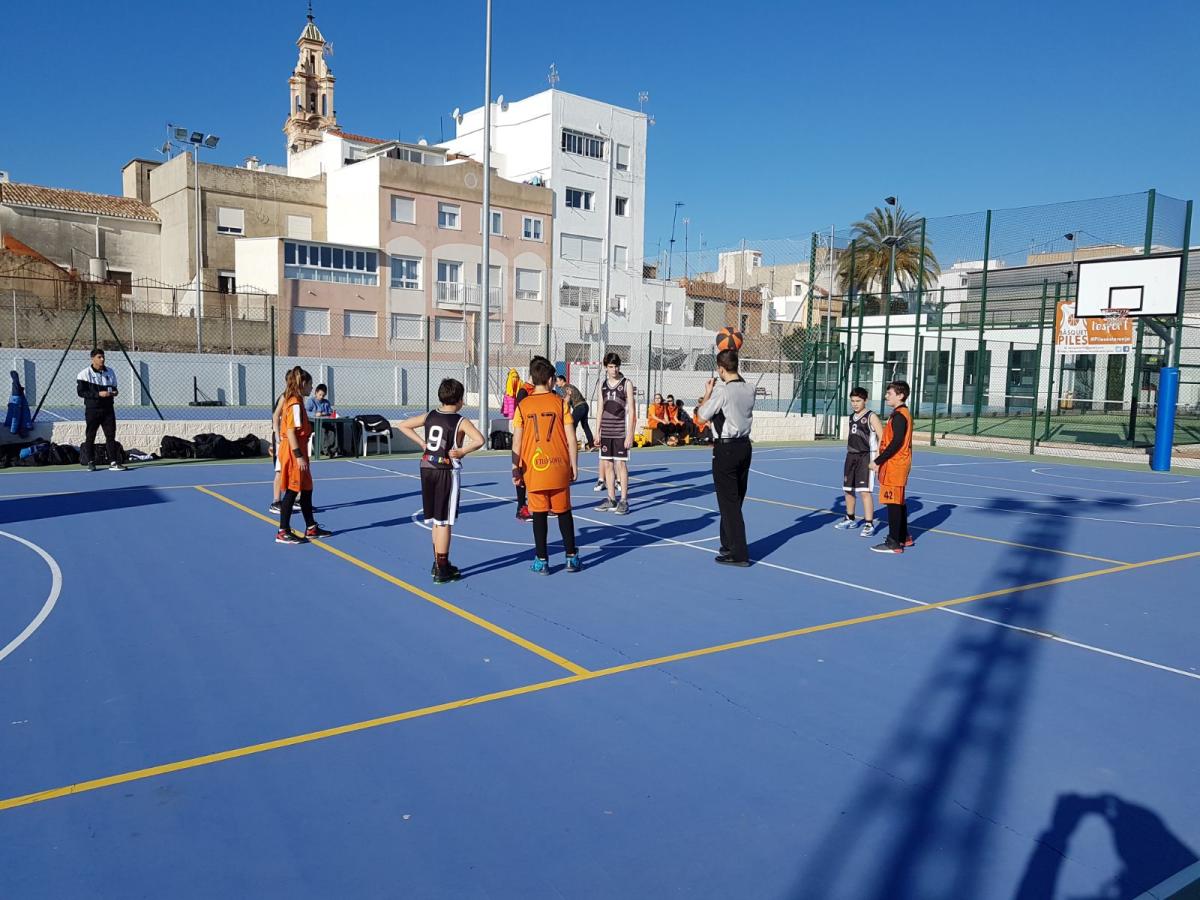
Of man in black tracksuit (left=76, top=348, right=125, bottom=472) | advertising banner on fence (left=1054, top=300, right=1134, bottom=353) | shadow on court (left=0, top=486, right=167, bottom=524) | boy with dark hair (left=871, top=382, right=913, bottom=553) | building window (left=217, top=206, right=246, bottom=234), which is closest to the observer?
boy with dark hair (left=871, top=382, right=913, bottom=553)

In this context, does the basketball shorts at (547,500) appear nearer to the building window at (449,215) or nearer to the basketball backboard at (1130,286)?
the basketball backboard at (1130,286)

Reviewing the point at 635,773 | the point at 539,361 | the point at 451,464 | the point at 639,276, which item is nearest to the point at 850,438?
the point at 539,361

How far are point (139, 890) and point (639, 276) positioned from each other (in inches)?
2122

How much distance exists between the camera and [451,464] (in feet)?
23.2

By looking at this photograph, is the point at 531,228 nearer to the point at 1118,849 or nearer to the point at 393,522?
the point at 393,522

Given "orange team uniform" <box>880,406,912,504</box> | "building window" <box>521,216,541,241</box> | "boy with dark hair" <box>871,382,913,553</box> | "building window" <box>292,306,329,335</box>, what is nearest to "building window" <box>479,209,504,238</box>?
"building window" <box>521,216,541,241</box>

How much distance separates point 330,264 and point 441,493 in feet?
126

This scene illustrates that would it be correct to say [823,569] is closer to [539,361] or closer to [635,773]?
[539,361]

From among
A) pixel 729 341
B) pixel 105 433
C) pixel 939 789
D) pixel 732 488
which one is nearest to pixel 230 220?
pixel 105 433

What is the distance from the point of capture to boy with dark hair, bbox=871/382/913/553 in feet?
29.1

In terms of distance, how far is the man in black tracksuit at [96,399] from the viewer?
530 inches

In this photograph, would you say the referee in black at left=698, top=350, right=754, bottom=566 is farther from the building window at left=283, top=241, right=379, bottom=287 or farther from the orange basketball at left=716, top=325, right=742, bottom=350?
the building window at left=283, top=241, right=379, bottom=287

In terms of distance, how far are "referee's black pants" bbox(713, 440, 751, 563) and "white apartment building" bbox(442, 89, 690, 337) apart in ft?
139

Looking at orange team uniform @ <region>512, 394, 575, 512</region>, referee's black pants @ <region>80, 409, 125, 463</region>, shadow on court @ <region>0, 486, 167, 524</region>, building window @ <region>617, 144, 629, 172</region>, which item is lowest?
shadow on court @ <region>0, 486, 167, 524</region>
